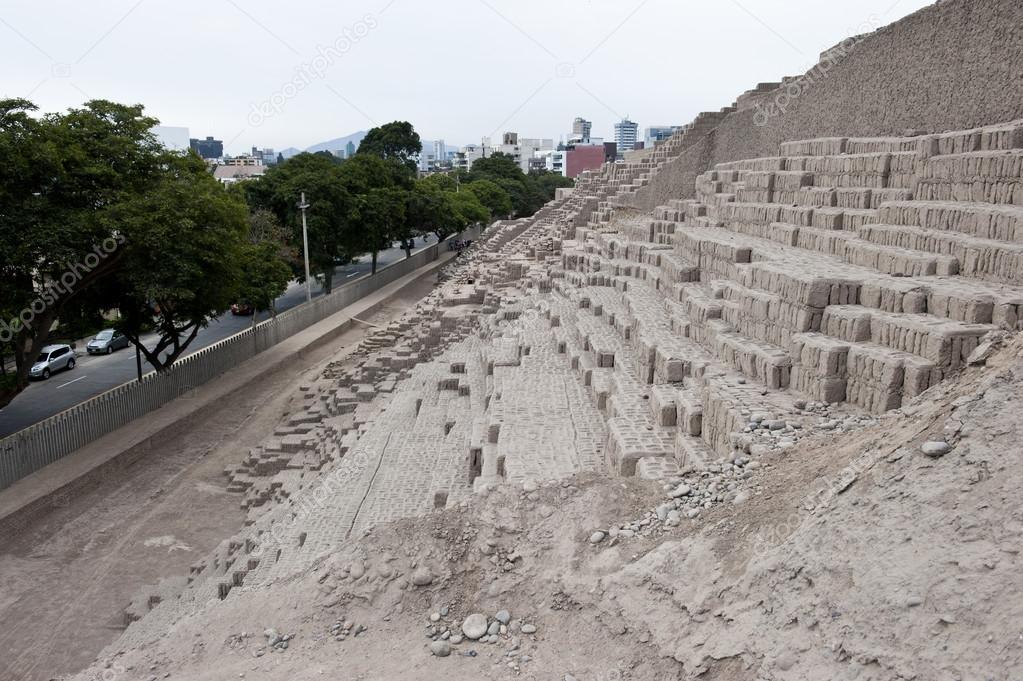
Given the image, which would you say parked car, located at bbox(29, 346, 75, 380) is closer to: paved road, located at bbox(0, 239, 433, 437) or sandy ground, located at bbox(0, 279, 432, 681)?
paved road, located at bbox(0, 239, 433, 437)

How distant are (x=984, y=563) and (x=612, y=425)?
426 cm

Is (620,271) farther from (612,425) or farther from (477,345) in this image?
(612,425)

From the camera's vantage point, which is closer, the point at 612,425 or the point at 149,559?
the point at 612,425

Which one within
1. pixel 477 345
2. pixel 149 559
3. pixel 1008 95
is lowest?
pixel 149 559

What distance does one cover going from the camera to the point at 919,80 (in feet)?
37.4

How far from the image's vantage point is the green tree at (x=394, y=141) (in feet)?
151

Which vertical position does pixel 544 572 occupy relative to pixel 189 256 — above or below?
below

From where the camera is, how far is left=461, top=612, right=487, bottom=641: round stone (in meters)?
5.55

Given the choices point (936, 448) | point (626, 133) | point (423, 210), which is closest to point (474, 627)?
point (936, 448)

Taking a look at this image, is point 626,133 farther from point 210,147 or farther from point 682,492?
point 682,492

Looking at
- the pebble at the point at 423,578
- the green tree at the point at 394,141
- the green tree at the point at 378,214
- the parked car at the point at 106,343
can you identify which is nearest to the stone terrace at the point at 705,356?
the pebble at the point at 423,578

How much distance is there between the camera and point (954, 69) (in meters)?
10.6

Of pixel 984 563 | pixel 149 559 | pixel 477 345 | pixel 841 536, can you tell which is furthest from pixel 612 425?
pixel 477 345

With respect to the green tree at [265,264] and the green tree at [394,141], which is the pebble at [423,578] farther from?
the green tree at [394,141]
